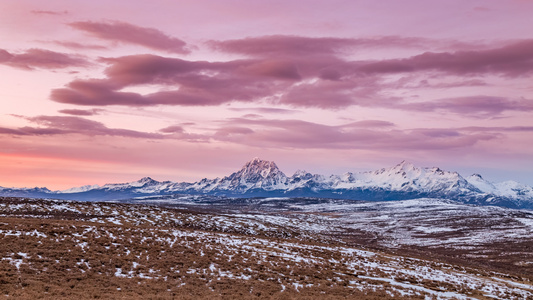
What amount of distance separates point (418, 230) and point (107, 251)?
118 m

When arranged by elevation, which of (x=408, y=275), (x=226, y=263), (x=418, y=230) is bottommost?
(x=418, y=230)

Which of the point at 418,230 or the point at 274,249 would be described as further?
the point at 418,230

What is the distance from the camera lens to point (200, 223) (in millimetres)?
71500

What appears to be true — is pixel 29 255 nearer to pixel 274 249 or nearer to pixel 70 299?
pixel 70 299

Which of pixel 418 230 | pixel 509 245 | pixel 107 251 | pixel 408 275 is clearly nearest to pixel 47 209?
pixel 107 251

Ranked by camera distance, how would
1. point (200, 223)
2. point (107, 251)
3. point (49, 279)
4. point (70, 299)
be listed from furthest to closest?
point (200, 223), point (107, 251), point (49, 279), point (70, 299)

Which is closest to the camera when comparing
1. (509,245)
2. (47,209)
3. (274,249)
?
(274,249)

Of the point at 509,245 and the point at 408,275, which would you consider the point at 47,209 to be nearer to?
the point at 408,275

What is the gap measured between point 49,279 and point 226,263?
520 inches

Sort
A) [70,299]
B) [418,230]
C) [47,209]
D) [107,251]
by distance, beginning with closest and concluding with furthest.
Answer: [70,299] < [107,251] < [47,209] < [418,230]

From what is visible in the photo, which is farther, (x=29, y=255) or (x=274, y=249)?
(x=274, y=249)

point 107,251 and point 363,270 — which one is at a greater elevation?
point 107,251

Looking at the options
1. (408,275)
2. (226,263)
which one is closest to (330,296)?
(226,263)

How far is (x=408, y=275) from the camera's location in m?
35.8
